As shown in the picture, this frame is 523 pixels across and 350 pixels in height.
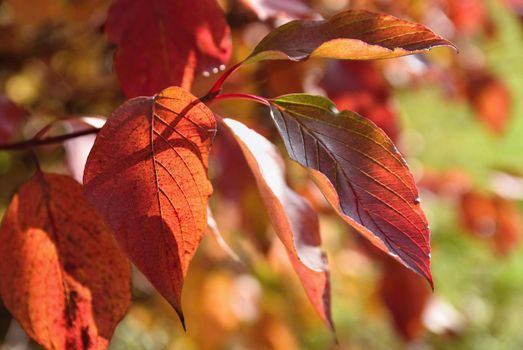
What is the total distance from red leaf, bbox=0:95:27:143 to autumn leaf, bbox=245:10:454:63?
13.7 inches

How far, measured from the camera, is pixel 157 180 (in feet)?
1.57

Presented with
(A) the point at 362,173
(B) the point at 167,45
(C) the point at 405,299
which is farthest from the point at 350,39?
(C) the point at 405,299

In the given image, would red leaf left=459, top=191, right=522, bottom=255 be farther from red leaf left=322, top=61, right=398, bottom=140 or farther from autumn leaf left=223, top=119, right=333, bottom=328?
autumn leaf left=223, top=119, right=333, bottom=328

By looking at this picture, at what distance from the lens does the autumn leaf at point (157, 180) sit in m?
0.45

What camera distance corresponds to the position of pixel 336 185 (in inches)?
18.8

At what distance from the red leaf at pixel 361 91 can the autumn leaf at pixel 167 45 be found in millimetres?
342

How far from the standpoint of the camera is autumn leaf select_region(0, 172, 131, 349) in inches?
21.7

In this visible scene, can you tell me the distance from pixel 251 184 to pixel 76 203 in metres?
0.57

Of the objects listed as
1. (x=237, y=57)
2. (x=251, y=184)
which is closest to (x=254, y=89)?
(x=237, y=57)

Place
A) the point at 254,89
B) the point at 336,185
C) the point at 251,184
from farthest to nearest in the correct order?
1. the point at 254,89
2. the point at 251,184
3. the point at 336,185

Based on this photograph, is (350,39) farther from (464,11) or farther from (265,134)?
(464,11)

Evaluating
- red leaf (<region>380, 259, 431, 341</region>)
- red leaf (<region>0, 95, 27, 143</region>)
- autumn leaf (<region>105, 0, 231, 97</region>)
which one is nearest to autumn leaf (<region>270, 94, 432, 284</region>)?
autumn leaf (<region>105, 0, 231, 97</region>)

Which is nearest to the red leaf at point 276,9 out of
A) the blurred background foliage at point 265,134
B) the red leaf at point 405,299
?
the blurred background foliage at point 265,134

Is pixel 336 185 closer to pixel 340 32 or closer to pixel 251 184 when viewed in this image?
pixel 340 32
